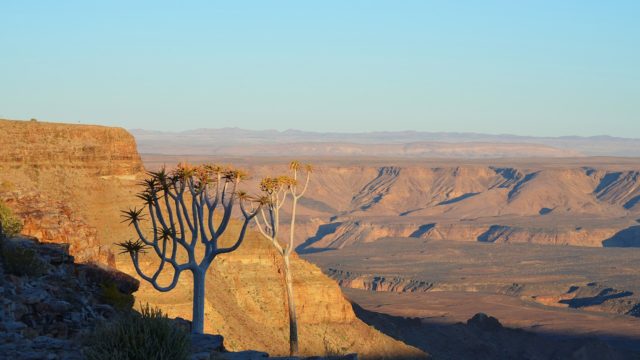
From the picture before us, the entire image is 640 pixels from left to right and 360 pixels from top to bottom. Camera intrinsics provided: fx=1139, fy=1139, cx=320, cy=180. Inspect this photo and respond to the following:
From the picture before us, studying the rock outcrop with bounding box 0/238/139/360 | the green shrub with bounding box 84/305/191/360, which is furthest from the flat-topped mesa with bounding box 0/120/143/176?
the green shrub with bounding box 84/305/191/360

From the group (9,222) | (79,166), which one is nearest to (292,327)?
(79,166)

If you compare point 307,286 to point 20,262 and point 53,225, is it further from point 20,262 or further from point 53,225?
point 20,262

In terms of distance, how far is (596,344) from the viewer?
75.6m

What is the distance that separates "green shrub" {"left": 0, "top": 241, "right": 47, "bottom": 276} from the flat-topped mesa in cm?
2729

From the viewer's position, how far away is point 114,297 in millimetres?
24000

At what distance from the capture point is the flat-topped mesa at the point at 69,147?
4969cm

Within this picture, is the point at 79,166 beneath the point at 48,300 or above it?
above

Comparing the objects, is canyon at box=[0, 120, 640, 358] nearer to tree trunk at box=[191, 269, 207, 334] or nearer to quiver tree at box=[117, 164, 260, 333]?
quiver tree at box=[117, 164, 260, 333]

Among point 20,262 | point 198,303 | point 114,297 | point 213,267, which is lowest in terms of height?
point 213,267

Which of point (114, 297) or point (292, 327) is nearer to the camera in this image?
point (114, 297)

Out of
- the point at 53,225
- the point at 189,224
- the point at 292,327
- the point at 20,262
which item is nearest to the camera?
the point at 20,262

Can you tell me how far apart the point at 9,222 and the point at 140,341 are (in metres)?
13.3

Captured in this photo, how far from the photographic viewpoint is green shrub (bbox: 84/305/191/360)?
15977mm

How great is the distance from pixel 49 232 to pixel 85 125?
23077mm
